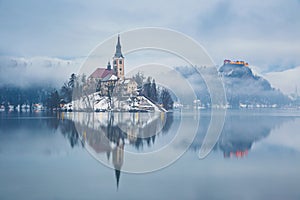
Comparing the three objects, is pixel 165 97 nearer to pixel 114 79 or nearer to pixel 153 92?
pixel 153 92

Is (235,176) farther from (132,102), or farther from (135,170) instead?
(132,102)

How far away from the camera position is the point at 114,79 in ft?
153

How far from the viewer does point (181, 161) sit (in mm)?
8695

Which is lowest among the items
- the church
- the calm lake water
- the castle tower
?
the calm lake water

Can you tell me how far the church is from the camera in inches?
1672

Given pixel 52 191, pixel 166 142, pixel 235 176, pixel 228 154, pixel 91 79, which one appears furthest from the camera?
pixel 91 79

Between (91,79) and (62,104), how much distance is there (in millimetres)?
5571

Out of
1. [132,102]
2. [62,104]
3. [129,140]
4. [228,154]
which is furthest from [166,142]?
[62,104]

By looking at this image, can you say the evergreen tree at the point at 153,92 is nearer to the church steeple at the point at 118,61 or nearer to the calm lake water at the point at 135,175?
the church steeple at the point at 118,61

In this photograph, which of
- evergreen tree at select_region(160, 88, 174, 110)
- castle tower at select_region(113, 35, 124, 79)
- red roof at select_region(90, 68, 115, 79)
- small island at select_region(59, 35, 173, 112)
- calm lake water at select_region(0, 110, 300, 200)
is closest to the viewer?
calm lake water at select_region(0, 110, 300, 200)

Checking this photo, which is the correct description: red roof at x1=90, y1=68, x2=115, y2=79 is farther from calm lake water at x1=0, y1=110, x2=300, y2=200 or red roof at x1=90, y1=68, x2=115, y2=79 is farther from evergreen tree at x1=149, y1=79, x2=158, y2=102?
calm lake water at x1=0, y1=110, x2=300, y2=200

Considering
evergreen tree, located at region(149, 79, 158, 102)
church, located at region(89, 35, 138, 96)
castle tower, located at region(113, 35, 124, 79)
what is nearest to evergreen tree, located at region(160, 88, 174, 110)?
evergreen tree, located at region(149, 79, 158, 102)

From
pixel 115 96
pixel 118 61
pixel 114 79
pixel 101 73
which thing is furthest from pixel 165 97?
pixel 118 61

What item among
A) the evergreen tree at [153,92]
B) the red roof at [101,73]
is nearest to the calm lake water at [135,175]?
the evergreen tree at [153,92]
